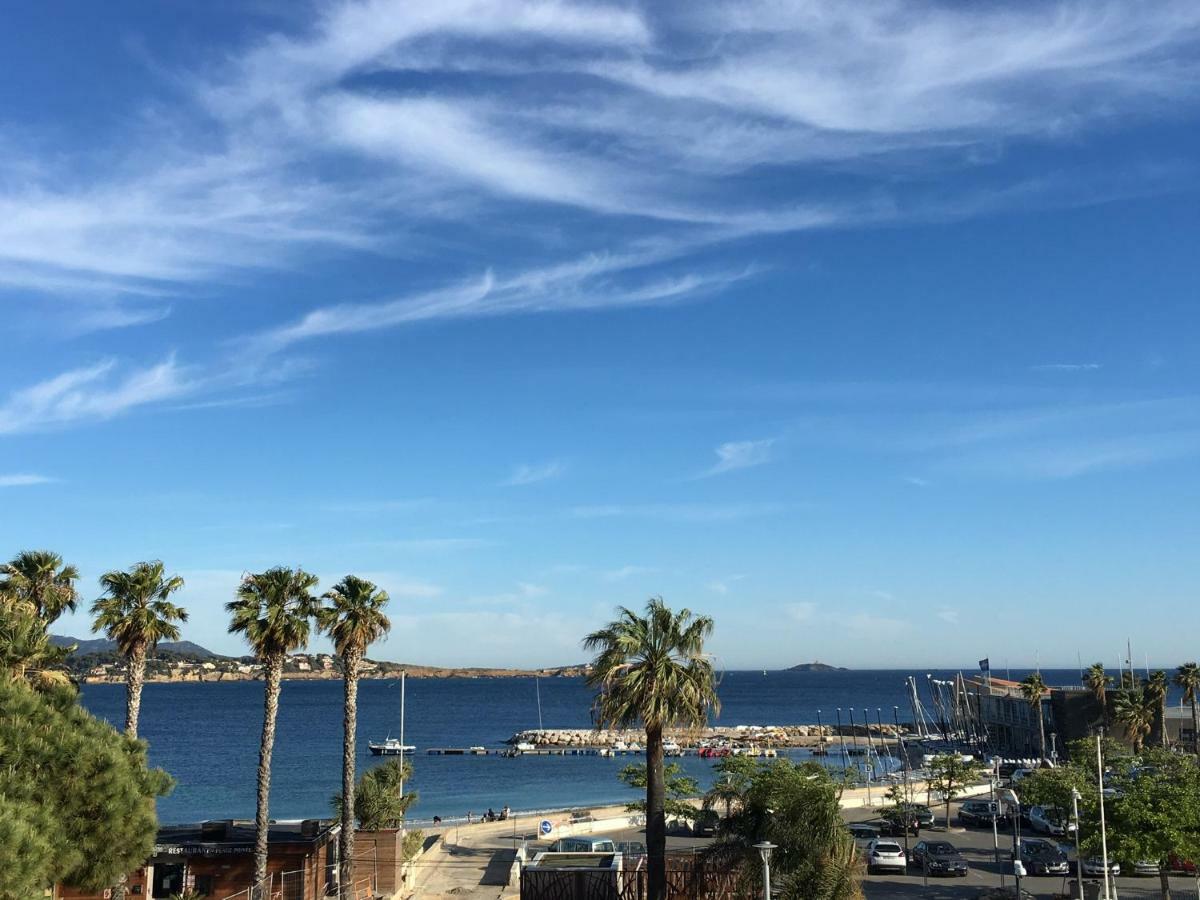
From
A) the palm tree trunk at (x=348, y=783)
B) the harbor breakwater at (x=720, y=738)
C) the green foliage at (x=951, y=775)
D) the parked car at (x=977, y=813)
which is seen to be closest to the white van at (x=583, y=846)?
the palm tree trunk at (x=348, y=783)

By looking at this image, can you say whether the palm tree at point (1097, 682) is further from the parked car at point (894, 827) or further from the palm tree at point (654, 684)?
the palm tree at point (654, 684)

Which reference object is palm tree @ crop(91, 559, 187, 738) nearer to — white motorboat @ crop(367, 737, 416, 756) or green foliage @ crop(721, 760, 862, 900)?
green foliage @ crop(721, 760, 862, 900)

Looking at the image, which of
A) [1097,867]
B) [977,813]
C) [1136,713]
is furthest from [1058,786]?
[1136,713]

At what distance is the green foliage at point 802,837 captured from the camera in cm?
3019

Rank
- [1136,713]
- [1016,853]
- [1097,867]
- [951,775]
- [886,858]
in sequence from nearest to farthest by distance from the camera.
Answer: [1016,853] < [1097,867] < [886,858] < [951,775] < [1136,713]

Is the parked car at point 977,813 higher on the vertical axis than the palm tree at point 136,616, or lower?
lower

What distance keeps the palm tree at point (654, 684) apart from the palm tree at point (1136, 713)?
67030 mm

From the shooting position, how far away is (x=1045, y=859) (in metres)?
43.5

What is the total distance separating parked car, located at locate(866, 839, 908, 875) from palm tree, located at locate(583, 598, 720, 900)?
46.0 feet

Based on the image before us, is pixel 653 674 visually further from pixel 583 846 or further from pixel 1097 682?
pixel 1097 682

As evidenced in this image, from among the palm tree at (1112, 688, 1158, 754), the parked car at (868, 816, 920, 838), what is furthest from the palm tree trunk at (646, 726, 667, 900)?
the palm tree at (1112, 688, 1158, 754)

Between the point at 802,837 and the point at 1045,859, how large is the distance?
18683 millimetres

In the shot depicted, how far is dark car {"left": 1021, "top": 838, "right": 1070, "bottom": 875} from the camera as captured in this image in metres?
43.1

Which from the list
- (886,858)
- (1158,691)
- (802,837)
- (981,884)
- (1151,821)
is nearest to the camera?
(802,837)
